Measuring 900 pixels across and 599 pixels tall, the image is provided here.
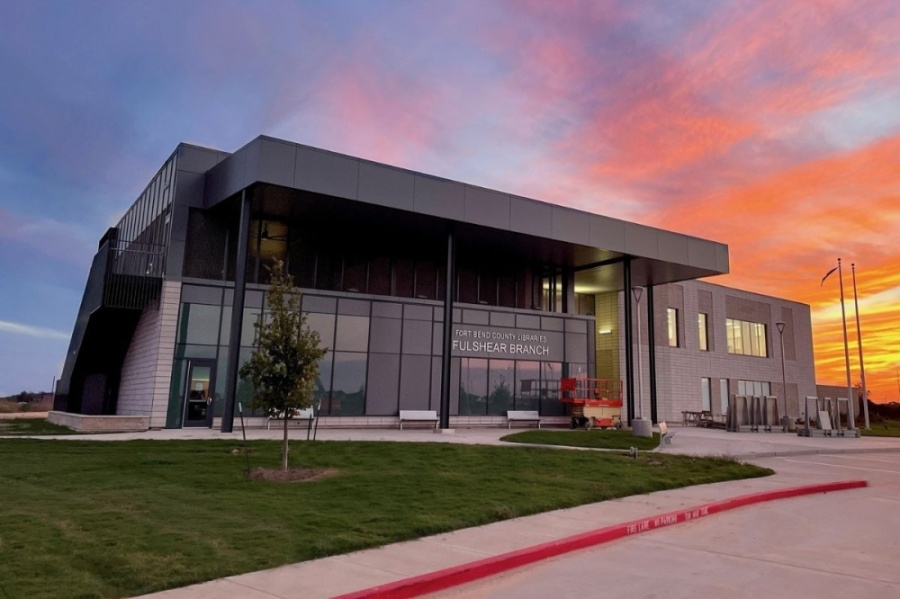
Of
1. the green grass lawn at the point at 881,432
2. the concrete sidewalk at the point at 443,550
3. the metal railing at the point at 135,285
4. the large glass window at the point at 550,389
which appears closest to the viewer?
the concrete sidewalk at the point at 443,550

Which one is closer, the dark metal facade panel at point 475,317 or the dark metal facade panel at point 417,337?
the dark metal facade panel at point 417,337

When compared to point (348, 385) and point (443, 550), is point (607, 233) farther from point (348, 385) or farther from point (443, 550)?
point (443, 550)

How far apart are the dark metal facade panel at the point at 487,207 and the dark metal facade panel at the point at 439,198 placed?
12.9 inches

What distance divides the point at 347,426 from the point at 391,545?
701 inches

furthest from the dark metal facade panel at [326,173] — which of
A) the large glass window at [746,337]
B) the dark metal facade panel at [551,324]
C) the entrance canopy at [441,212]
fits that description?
the large glass window at [746,337]

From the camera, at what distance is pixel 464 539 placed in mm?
7918

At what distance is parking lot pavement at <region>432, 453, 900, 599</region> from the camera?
20.1 feet

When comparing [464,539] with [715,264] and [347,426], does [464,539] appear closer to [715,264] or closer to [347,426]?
[347,426]

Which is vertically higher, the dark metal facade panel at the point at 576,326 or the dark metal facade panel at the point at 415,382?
the dark metal facade panel at the point at 576,326

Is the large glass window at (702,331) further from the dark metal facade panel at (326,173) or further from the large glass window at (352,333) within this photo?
the dark metal facade panel at (326,173)

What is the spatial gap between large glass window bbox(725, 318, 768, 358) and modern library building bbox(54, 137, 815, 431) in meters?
14.3

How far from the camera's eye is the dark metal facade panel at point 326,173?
2169 centimetres

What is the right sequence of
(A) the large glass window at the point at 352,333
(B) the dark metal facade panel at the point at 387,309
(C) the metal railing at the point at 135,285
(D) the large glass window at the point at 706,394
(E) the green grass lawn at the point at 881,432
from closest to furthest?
(C) the metal railing at the point at 135,285, (A) the large glass window at the point at 352,333, (B) the dark metal facade panel at the point at 387,309, (E) the green grass lawn at the point at 881,432, (D) the large glass window at the point at 706,394

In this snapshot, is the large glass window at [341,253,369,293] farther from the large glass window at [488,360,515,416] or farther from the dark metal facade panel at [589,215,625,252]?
the dark metal facade panel at [589,215,625,252]
